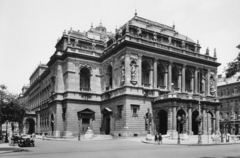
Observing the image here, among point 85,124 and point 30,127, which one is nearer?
point 85,124

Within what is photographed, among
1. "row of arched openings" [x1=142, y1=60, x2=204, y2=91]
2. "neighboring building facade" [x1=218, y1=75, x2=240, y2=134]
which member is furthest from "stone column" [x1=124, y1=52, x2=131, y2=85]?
"neighboring building facade" [x1=218, y1=75, x2=240, y2=134]

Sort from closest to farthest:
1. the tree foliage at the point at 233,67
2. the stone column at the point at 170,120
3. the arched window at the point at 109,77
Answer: the tree foliage at the point at 233,67 → the stone column at the point at 170,120 → the arched window at the point at 109,77

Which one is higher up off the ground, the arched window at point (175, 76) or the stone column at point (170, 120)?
the arched window at point (175, 76)

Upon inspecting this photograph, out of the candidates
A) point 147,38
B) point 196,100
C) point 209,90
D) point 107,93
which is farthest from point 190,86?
point 107,93

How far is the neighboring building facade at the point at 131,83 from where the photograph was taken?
46.8 meters

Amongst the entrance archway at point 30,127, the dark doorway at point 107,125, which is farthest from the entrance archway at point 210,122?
the entrance archway at point 30,127

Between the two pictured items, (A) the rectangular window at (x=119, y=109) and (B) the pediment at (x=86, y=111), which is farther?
(B) the pediment at (x=86, y=111)

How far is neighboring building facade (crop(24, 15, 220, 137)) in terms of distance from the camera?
154 feet

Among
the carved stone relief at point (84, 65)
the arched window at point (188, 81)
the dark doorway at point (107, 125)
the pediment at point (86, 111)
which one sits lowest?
the dark doorway at point (107, 125)

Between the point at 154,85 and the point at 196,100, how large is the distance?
7.74m

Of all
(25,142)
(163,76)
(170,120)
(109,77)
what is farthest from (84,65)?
(25,142)

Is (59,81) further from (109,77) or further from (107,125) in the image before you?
(107,125)

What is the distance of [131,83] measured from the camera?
47.3 m

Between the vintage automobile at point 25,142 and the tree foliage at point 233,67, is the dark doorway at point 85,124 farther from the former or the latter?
the tree foliage at point 233,67
